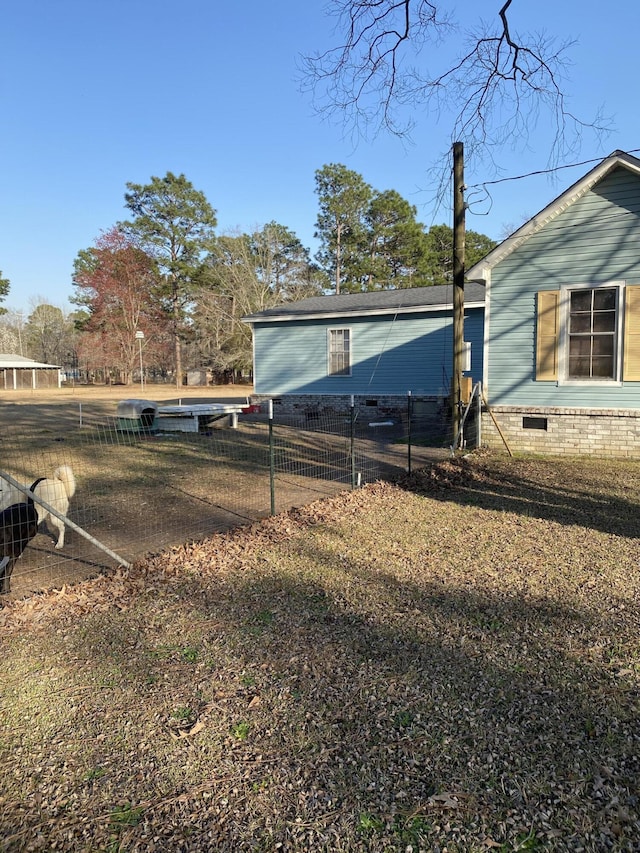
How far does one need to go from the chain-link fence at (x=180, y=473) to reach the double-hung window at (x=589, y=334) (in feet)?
8.92

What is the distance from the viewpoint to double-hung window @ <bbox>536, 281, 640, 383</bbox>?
929cm

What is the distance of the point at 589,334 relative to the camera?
966 centimetres

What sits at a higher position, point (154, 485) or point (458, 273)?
point (458, 273)

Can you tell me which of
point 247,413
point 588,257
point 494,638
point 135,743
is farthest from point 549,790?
point 247,413

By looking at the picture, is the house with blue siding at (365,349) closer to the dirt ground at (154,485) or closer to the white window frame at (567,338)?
the dirt ground at (154,485)

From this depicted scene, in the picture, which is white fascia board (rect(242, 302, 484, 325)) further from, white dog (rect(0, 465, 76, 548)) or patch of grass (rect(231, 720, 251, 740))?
patch of grass (rect(231, 720, 251, 740))

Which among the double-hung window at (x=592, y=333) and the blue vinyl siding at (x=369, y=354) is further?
the blue vinyl siding at (x=369, y=354)

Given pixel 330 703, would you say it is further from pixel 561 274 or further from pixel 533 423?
pixel 561 274

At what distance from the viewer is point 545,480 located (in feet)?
25.7

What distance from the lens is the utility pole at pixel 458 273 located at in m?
9.52

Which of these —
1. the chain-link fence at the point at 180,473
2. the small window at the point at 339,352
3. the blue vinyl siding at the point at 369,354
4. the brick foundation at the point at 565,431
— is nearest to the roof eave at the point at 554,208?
the brick foundation at the point at 565,431

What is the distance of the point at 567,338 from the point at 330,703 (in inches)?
354

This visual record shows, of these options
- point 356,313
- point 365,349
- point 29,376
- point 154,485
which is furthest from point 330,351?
point 29,376

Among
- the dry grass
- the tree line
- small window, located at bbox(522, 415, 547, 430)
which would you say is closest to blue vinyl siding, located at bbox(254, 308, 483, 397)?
small window, located at bbox(522, 415, 547, 430)
